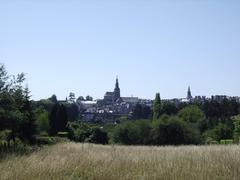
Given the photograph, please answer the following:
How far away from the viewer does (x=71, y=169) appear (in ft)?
32.1

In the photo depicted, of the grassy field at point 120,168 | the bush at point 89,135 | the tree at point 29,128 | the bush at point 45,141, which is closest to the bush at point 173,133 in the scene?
the bush at point 89,135

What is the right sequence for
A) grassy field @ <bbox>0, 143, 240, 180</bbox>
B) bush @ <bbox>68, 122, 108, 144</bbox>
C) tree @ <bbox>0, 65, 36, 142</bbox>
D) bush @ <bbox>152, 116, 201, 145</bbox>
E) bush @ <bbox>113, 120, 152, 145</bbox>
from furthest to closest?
bush @ <bbox>68, 122, 108, 144</bbox> → bush @ <bbox>113, 120, 152, 145</bbox> → bush @ <bbox>152, 116, 201, 145</bbox> → tree @ <bbox>0, 65, 36, 142</bbox> → grassy field @ <bbox>0, 143, 240, 180</bbox>

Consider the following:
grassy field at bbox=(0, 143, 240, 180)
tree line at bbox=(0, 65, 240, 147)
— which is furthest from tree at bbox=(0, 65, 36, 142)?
grassy field at bbox=(0, 143, 240, 180)

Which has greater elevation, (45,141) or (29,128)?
(29,128)

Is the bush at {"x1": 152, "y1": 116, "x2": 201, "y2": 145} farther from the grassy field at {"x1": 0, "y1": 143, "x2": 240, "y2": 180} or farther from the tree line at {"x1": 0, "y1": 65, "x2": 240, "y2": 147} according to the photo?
the grassy field at {"x1": 0, "y1": 143, "x2": 240, "y2": 180}

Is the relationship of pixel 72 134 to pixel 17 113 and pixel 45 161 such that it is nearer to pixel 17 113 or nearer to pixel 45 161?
pixel 17 113

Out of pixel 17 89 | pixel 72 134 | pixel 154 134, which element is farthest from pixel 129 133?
pixel 17 89

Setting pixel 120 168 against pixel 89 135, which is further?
pixel 89 135

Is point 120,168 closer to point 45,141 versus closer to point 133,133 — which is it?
point 45,141

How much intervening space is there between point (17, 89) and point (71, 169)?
25560 mm

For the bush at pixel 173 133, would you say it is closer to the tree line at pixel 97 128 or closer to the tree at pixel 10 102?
the tree line at pixel 97 128

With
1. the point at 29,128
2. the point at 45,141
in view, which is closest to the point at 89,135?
the point at 29,128

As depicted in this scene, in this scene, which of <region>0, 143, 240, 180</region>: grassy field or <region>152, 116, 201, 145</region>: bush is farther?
A: <region>152, 116, 201, 145</region>: bush

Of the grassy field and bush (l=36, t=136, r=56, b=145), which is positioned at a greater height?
the grassy field
